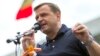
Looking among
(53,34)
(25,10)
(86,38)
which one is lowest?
(86,38)

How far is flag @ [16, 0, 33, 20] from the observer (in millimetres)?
3559

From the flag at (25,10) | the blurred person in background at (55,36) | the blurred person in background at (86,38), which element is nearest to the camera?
the blurred person in background at (86,38)

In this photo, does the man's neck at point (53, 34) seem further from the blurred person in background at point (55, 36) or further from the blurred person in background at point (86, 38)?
the blurred person in background at point (86, 38)

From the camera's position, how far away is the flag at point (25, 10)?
3559mm

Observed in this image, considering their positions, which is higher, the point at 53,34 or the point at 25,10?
the point at 25,10

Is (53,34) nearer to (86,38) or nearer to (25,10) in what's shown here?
(25,10)

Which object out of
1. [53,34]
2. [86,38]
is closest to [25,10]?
[53,34]

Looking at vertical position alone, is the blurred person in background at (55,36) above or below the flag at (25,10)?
below

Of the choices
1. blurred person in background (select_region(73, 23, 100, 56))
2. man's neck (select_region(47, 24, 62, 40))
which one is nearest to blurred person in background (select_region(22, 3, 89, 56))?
man's neck (select_region(47, 24, 62, 40))

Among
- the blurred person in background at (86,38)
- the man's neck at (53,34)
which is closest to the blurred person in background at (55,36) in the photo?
the man's neck at (53,34)

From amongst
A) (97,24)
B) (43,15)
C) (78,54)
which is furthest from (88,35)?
(97,24)

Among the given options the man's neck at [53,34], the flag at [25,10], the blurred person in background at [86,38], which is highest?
the flag at [25,10]

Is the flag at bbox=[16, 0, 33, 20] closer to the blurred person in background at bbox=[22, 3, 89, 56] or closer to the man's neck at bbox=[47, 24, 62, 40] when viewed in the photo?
the blurred person in background at bbox=[22, 3, 89, 56]

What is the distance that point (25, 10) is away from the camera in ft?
11.9
